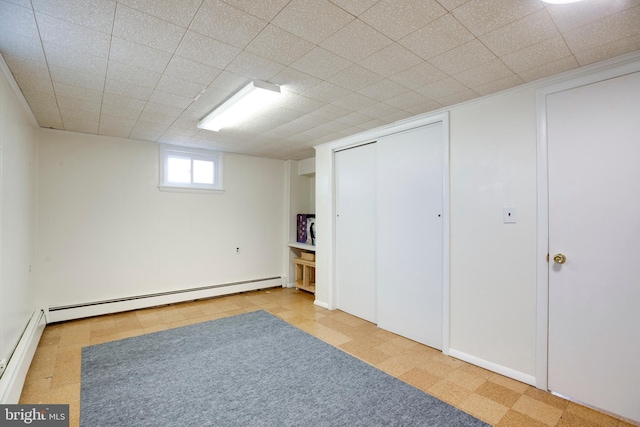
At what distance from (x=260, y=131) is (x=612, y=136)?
3.30 meters

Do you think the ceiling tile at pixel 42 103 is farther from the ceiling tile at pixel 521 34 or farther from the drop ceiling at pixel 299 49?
the ceiling tile at pixel 521 34

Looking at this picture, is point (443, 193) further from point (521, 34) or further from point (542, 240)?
point (521, 34)

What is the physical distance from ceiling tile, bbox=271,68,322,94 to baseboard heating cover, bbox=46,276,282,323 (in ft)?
11.9

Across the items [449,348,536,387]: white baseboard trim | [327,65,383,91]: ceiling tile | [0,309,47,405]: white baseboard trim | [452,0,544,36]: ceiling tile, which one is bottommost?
[449,348,536,387]: white baseboard trim

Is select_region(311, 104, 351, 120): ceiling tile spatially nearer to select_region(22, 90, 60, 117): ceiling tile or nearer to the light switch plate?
the light switch plate

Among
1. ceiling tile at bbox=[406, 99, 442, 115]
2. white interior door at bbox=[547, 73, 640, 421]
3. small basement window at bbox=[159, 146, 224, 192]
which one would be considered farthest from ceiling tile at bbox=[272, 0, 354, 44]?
small basement window at bbox=[159, 146, 224, 192]

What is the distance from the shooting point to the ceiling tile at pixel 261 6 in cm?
148

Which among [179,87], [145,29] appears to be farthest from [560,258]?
[179,87]

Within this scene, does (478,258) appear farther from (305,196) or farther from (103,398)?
(305,196)

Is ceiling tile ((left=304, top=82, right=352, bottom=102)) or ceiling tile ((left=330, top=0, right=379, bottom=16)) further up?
ceiling tile ((left=304, top=82, right=352, bottom=102))

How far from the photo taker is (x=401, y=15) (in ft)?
5.17

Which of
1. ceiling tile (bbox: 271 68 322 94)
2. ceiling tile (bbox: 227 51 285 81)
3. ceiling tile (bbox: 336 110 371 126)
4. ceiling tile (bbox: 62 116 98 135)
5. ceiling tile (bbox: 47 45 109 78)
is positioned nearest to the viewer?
ceiling tile (bbox: 47 45 109 78)

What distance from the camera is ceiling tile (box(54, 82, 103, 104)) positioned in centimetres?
246

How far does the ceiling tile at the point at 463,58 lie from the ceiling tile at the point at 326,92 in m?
0.77
